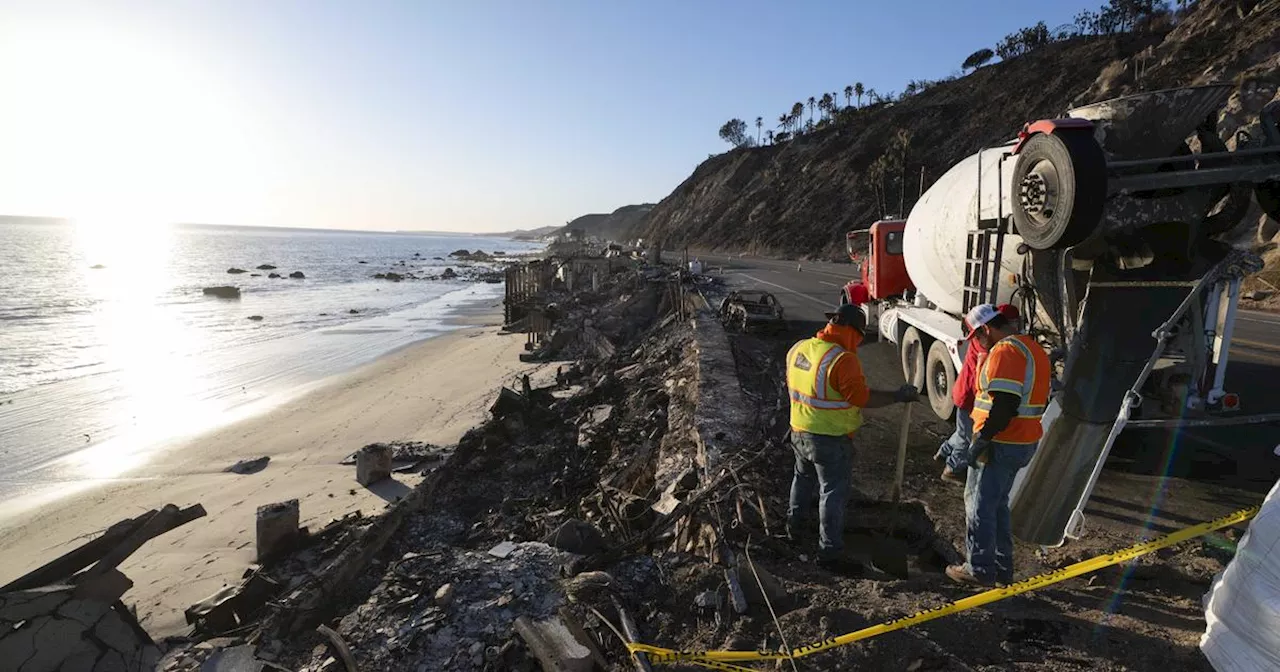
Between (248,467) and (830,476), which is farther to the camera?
(248,467)

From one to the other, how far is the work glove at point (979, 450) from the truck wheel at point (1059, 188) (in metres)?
2.34

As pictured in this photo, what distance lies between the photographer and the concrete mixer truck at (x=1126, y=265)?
4980 millimetres

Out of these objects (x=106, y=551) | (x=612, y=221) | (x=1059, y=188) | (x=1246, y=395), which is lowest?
(x=106, y=551)

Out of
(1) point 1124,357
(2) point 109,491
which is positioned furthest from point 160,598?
(1) point 1124,357

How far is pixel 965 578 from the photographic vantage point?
4.23 meters

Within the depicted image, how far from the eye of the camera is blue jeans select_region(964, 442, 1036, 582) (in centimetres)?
406

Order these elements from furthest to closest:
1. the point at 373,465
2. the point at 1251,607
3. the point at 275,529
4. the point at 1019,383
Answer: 1. the point at 373,465
2. the point at 275,529
3. the point at 1019,383
4. the point at 1251,607

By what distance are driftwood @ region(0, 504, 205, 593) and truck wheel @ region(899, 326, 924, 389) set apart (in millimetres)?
8962

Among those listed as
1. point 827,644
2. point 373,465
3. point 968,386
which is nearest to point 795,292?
point 373,465

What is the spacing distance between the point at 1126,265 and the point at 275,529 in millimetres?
9219

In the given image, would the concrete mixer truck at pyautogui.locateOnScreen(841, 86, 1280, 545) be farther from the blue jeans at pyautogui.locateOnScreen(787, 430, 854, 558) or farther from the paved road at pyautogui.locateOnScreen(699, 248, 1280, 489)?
the blue jeans at pyautogui.locateOnScreen(787, 430, 854, 558)

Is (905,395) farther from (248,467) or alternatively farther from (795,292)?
(795,292)

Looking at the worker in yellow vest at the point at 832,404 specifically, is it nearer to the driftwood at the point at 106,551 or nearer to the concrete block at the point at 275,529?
the driftwood at the point at 106,551

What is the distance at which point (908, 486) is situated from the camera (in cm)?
619
